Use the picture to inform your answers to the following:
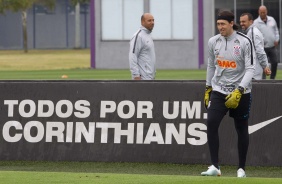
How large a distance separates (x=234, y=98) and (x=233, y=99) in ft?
0.05

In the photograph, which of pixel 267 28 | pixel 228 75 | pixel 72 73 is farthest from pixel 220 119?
pixel 72 73

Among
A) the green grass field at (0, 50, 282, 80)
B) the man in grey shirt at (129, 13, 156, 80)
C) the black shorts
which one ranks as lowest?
the green grass field at (0, 50, 282, 80)

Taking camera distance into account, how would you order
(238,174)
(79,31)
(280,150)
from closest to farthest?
(238,174), (280,150), (79,31)

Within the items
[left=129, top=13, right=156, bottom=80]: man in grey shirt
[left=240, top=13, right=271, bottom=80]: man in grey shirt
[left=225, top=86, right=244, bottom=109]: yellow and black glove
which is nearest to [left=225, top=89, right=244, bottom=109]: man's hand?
[left=225, top=86, right=244, bottom=109]: yellow and black glove

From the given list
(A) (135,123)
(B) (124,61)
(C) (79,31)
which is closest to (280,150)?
(A) (135,123)

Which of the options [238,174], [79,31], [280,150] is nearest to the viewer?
[238,174]

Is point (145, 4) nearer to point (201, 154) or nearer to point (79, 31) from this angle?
point (201, 154)

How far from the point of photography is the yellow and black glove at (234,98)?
38.3 feet

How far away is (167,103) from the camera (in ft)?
44.6

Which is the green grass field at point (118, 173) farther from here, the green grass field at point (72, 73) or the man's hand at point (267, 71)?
the green grass field at point (72, 73)

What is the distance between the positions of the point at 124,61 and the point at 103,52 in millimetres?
938

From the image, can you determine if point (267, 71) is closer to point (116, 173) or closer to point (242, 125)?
point (242, 125)

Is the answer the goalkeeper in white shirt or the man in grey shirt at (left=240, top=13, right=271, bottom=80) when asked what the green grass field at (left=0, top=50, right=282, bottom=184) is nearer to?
the goalkeeper in white shirt

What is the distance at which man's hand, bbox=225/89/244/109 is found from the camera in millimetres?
11672
